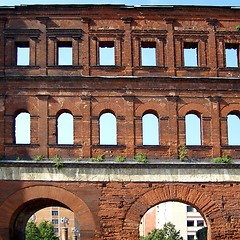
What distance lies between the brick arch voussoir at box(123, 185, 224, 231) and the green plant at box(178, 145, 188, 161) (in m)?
1.16

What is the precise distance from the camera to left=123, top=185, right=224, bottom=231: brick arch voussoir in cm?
2225

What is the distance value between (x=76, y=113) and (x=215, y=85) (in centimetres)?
562

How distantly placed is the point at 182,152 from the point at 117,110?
3.01m

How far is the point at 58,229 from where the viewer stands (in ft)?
287

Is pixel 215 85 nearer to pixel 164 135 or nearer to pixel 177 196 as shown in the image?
pixel 164 135

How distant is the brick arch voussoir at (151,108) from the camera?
23234 millimetres

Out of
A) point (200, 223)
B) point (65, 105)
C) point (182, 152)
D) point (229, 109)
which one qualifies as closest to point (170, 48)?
point (229, 109)

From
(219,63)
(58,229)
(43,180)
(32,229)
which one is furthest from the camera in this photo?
(58,229)

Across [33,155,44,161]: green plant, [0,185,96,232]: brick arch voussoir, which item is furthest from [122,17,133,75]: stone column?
[0,185,96,232]: brick arch voussoir

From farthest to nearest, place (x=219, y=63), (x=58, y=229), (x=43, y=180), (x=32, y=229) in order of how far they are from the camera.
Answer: (x=58, y=229) → (x=32, y=229) → (x=219, y=63) → (x=43, y=180)

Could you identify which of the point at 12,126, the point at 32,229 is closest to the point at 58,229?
the point at 32,229

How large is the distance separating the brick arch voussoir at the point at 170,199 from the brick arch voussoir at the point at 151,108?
9.65ft

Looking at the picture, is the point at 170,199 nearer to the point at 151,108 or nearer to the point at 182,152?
the point at 182,152

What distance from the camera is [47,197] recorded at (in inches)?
870
